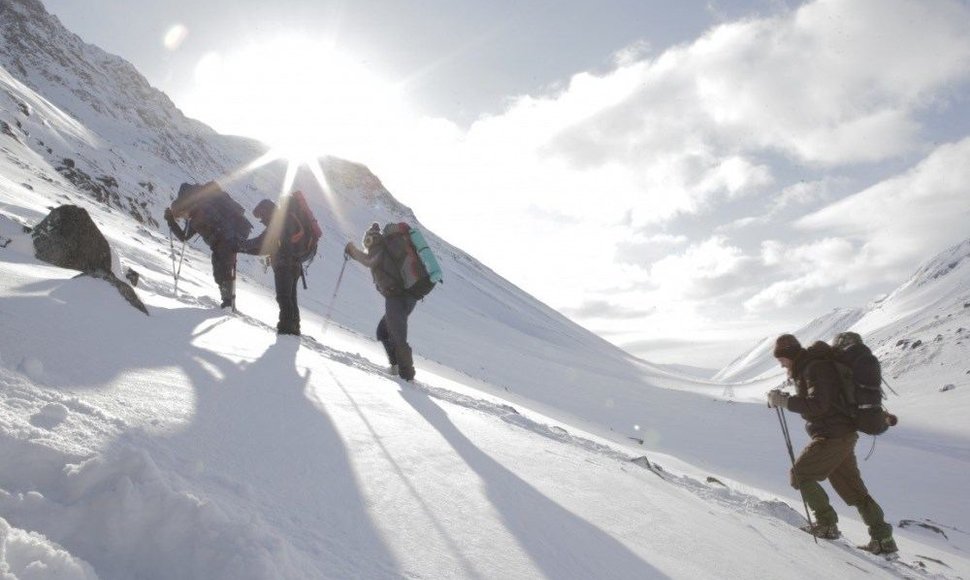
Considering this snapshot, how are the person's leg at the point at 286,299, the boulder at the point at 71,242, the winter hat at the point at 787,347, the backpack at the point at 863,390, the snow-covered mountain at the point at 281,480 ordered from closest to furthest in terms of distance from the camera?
the snow-covered mountain at the point at 281,480, the backpack at the point at 863,390, the winter hat at the point at 787,347, the boulder at the point at 71,242, the person's leg at the point at 286,299

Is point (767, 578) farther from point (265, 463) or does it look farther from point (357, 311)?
point (357, 311)

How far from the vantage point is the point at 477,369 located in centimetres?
2770

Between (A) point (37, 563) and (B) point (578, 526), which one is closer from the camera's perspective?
(A) point (37, 563)

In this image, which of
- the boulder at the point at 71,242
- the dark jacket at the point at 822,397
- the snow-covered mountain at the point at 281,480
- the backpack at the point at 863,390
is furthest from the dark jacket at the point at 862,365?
the boulder at the point at 71,242

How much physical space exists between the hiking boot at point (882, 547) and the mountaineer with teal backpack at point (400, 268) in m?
5.15

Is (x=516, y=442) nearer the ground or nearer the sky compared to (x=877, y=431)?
nearer the ground

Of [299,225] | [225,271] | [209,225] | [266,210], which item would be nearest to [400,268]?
[299,225]

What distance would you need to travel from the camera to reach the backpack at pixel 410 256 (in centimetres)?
649

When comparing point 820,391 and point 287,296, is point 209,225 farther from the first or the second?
point 820,391

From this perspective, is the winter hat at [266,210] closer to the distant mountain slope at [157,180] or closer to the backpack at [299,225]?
the backpack at [299,225]

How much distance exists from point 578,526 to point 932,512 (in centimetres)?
1347

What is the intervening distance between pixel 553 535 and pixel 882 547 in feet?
14.0

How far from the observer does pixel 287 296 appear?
7.34 metres

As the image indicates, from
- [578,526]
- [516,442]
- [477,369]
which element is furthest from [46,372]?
[477,369]
